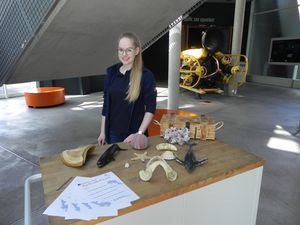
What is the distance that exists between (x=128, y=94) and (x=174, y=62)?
384 cm

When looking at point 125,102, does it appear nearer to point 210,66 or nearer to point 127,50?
point 127,50

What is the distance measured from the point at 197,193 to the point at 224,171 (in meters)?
0.17

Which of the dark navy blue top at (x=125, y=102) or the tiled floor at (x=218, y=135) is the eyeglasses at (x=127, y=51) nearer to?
the dark navy blue top at (x=125, y=102)

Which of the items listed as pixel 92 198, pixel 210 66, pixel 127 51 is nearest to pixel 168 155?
pixel 92 198

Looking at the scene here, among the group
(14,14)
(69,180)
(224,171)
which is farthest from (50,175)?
(14,14)

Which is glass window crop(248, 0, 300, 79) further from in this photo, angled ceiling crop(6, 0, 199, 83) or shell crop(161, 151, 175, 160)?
shell crop(161, 151, 175, 160)

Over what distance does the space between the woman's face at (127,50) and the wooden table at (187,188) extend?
61 cm

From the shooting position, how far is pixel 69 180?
3.39 feet

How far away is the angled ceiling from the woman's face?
1033 mm

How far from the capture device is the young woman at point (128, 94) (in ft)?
5.26

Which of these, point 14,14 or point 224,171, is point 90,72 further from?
point 224,171

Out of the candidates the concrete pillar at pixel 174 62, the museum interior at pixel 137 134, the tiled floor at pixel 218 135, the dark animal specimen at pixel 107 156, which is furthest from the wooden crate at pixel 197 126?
the concrete pillar at pixel 174 62

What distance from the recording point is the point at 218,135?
164 inches

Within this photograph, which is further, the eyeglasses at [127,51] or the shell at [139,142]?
the eyeglasses at [127,51]
